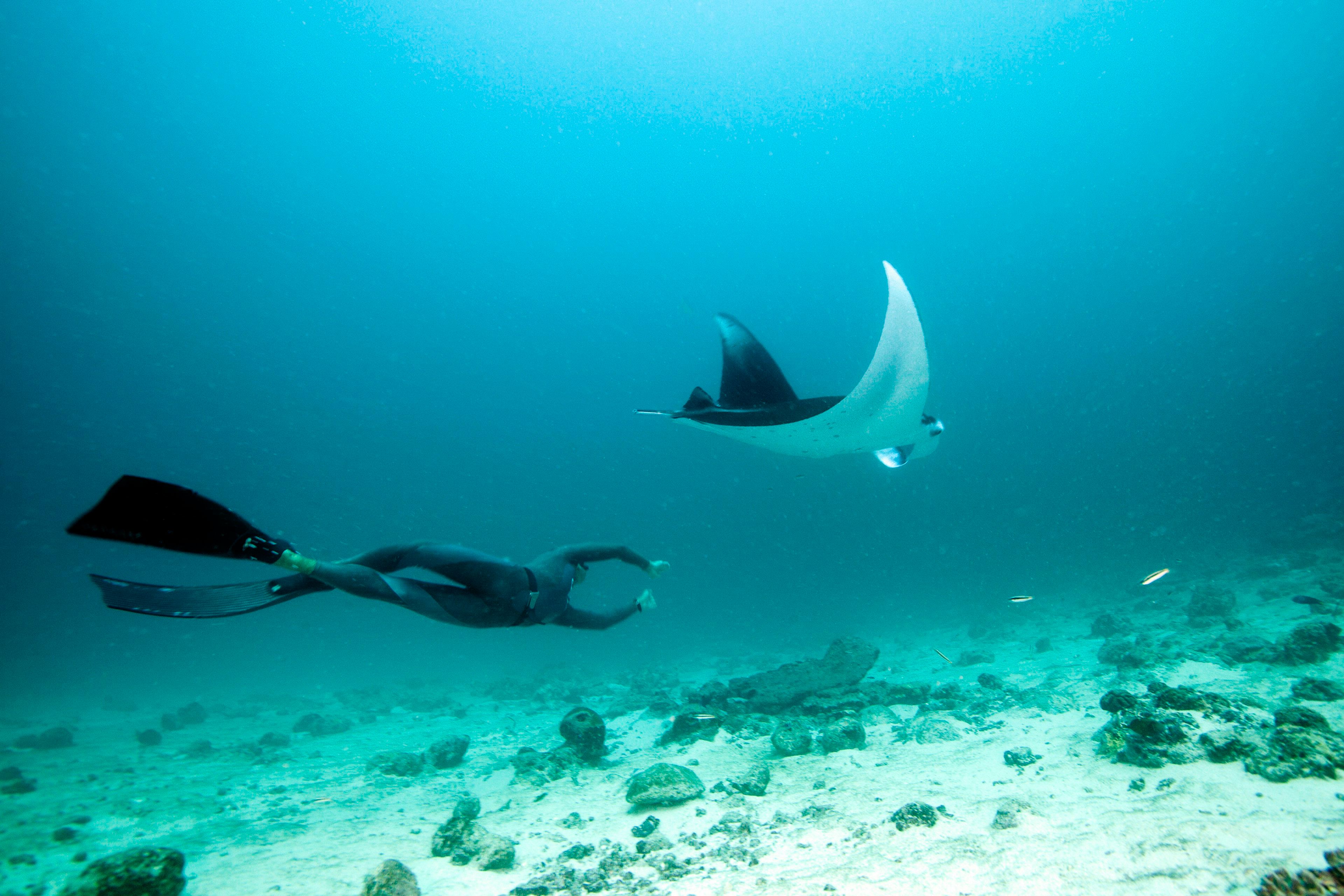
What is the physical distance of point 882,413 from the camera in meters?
5.59

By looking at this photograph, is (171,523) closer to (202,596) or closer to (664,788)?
(202,596)

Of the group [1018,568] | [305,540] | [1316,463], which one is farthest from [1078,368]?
[305,540]

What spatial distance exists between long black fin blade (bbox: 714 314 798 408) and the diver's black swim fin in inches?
186

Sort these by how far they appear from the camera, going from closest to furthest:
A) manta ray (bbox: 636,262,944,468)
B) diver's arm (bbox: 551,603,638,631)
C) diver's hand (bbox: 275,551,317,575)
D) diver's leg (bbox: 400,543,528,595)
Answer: diver's hand (bbox: 275,551,317,575) → diver's leg (bbox: 400,543,528,595) → diver's arm (bbox: 551,603,638,631) → manta ray (bbox: 636,262,944,468)

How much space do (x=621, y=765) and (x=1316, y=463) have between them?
287 feet

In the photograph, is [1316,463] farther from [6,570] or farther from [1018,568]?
[6,570]

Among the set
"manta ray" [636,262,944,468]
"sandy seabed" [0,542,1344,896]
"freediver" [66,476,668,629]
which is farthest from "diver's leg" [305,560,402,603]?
"manta ray" [636,262,944,468]

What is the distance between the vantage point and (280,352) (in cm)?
3609

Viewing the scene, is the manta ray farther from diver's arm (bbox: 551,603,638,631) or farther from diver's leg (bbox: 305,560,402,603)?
diver's leg (bbox: 305,560,402,603)

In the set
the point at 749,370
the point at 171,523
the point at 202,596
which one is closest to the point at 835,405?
the point at 749,370

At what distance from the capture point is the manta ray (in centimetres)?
467

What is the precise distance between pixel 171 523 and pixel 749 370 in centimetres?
544

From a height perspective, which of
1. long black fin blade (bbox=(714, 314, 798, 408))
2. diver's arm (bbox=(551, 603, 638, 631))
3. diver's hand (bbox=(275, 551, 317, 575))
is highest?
long black fin blade (bbox=(714, 314, 798, 408))

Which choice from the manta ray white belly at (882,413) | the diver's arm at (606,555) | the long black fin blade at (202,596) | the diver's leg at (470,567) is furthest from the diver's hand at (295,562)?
the manta ray white belly at (882,413)
